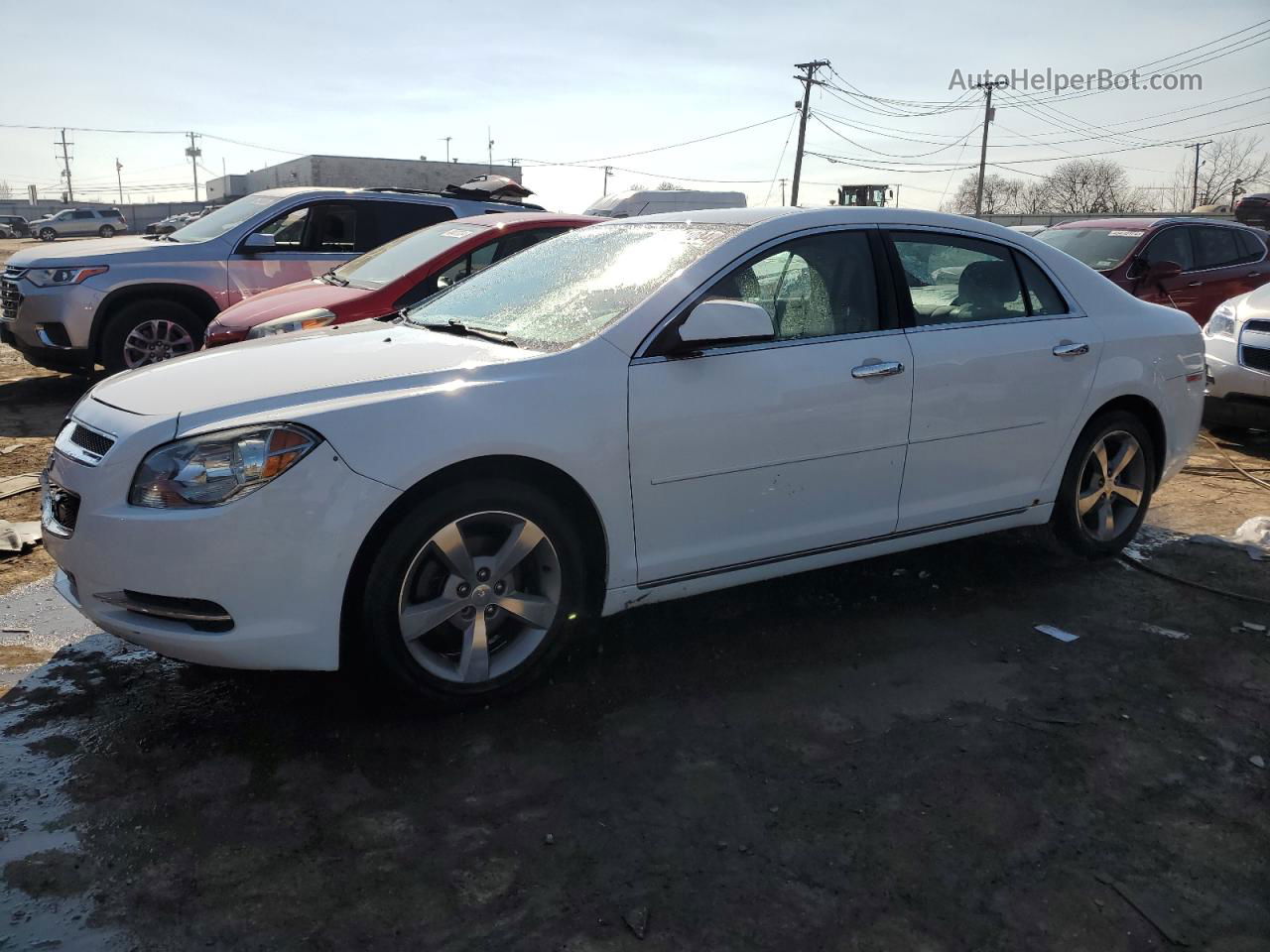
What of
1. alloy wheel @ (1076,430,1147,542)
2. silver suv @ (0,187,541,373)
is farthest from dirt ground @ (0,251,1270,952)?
silver suv @ (0,187,541,373)

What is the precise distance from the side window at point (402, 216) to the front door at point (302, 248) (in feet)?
0.45

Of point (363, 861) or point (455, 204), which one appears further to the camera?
point (455, 204)

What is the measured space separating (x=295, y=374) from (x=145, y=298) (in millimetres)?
6207

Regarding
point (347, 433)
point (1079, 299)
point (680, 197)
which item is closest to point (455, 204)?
point (1079, 299)

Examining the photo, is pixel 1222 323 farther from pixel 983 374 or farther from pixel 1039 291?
pixel 983 374

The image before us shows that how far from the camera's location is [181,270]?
878cm

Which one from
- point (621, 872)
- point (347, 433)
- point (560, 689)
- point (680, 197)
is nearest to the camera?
point (621, 872)

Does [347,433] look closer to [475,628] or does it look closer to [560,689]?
[475,628]

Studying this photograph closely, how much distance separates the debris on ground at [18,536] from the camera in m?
5.07

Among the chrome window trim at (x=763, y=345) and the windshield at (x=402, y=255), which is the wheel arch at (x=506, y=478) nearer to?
the chrome window trim at (x=763, y=345)

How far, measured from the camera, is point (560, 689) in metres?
3.67

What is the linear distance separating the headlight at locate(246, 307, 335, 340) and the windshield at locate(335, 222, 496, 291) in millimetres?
490

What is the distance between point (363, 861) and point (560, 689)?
1.12 metres

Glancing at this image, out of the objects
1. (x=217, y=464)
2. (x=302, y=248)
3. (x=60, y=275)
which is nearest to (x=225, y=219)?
(x=302, y=248)
